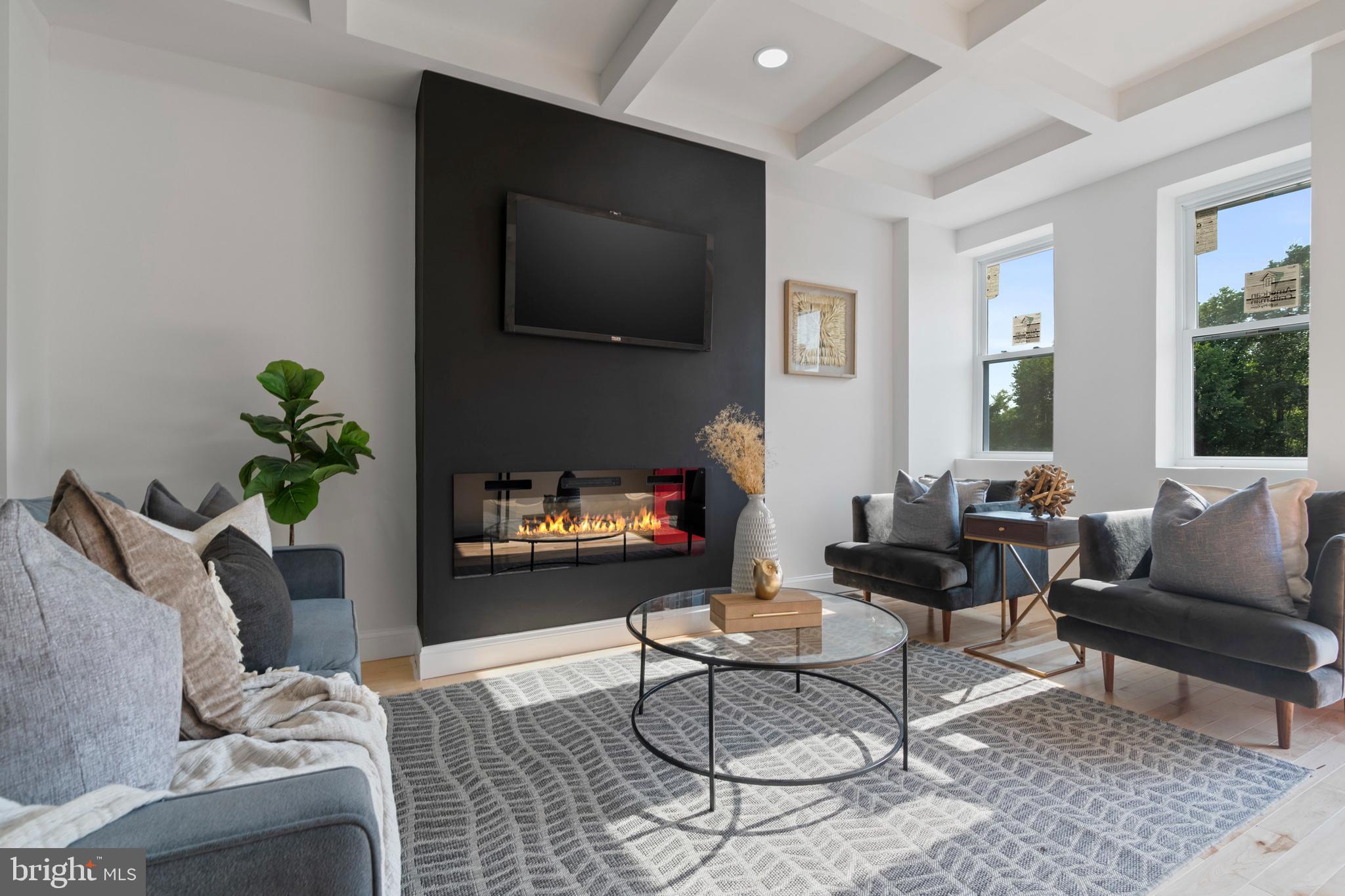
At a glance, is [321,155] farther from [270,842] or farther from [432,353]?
[270,842]

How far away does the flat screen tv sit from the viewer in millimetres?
3143

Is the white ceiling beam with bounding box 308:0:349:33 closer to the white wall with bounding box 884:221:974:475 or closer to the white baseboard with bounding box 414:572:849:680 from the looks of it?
the white baseboard with bounding box 414:572:849:680

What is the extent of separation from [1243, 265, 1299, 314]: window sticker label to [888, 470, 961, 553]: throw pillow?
1.87 meters

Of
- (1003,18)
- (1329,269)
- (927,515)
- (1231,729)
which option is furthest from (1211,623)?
(1003,18)

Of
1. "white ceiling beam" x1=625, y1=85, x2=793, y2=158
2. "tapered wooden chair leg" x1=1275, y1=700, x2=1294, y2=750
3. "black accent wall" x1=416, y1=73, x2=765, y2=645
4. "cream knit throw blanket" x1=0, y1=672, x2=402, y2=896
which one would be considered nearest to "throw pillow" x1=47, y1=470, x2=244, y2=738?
"cream knit throw blanket" x1=0, y1=672, x2=402, y2=896

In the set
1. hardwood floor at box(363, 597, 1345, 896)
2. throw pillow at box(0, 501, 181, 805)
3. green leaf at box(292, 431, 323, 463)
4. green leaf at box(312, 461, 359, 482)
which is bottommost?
hardwood floor at box(363, 597, 1345, 896)

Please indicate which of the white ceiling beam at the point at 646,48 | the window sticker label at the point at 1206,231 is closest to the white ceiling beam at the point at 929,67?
the white ceiling beam at the point at 646,48

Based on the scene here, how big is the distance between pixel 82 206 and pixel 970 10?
3.73 metres

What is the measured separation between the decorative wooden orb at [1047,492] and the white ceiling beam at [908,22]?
6.40 ft

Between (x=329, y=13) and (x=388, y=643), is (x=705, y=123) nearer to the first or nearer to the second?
(x=329, y=13)

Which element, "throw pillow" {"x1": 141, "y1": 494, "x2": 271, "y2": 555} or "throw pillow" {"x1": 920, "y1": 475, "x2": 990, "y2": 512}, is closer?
"throw pillow" {"x1": 141, "y1": 494, "x2": 271, "y2": 555}

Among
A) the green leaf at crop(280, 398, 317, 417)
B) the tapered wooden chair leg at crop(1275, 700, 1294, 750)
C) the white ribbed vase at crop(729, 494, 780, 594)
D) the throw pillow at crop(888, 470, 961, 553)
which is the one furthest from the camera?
the throw pillow at crop(888, 470, 961, 553)

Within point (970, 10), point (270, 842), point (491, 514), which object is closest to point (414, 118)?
point (491, 514)

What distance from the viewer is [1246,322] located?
360cm
